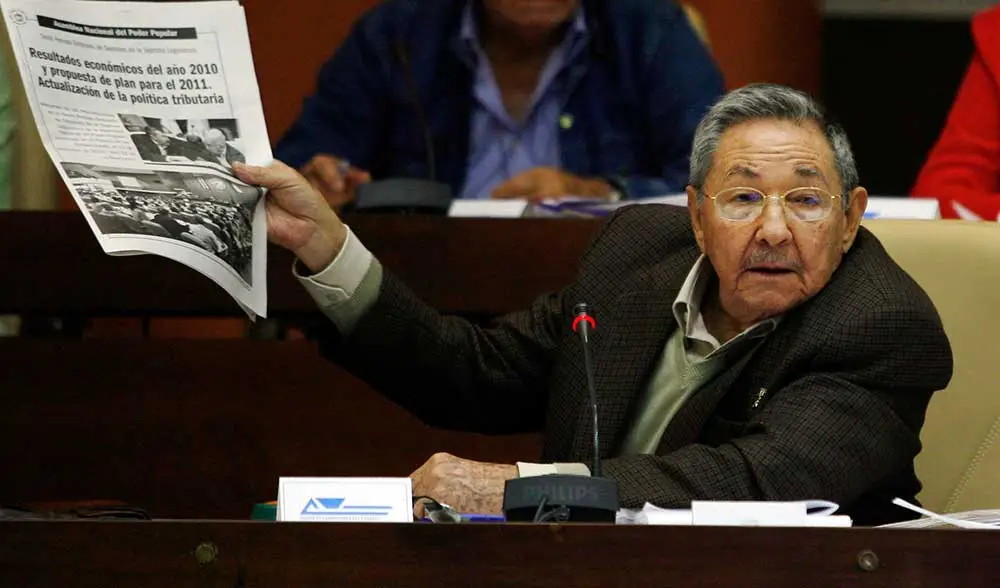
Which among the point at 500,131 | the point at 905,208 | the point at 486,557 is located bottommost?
the point at 486,557

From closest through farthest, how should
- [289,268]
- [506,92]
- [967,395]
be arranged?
1. [967,395]
2. [289,268]
3. [506,92]

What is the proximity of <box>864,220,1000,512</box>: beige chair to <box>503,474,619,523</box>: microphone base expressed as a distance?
0.83 metres

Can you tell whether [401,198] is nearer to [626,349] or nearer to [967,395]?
[626,349]

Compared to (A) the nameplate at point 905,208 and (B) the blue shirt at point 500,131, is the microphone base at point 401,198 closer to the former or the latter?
(B) the blue shirt at point 500,131

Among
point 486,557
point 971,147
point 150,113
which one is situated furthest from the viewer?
point 971,147

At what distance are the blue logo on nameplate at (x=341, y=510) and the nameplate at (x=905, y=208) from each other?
1.44m

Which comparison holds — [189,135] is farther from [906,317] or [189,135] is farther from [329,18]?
[329,18]

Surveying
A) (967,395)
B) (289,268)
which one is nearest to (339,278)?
(289,268)

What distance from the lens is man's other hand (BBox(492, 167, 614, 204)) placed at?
3.10 m

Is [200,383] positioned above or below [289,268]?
below

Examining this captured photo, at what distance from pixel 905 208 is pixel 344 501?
153 cm

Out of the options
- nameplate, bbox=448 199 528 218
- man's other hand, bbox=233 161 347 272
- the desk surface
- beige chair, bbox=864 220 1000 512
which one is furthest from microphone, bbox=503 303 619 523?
nameplate, bbox=448 199 528 218

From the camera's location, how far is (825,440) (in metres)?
1.89

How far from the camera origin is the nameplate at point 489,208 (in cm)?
280
